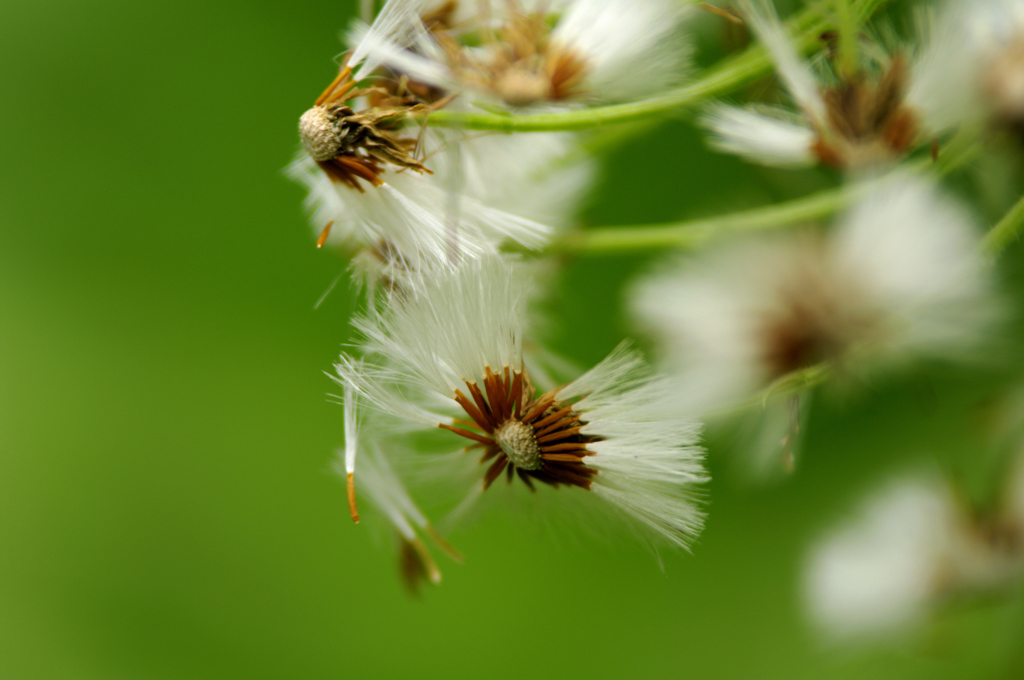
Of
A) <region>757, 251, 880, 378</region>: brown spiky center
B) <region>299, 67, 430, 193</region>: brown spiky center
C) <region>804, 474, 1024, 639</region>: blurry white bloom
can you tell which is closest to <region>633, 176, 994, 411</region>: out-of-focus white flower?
<region>757, 251, 880, 378</region>: brown spiky center

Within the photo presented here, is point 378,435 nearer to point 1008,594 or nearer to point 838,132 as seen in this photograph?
point 838,132

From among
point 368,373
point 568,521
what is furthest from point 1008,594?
point 368,373

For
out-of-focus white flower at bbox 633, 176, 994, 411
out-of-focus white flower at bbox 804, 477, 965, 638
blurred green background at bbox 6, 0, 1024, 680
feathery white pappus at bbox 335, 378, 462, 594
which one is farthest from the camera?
blurred green background at bbox 6, 0, 1024, 680

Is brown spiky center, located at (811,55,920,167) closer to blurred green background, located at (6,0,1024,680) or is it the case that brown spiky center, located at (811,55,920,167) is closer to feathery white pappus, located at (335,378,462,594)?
A: feathery white pappus, located at (335,378,462,594)

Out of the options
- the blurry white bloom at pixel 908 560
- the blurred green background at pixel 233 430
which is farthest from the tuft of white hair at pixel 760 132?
the blurred green background at pixel 233 430

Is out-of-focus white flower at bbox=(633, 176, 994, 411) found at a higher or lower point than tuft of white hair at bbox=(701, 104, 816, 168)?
lower

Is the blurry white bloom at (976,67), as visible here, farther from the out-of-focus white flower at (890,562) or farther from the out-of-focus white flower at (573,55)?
the out-of-focus white flower at (890,562)

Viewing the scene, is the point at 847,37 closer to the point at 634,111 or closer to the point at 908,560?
the point at 634,111
